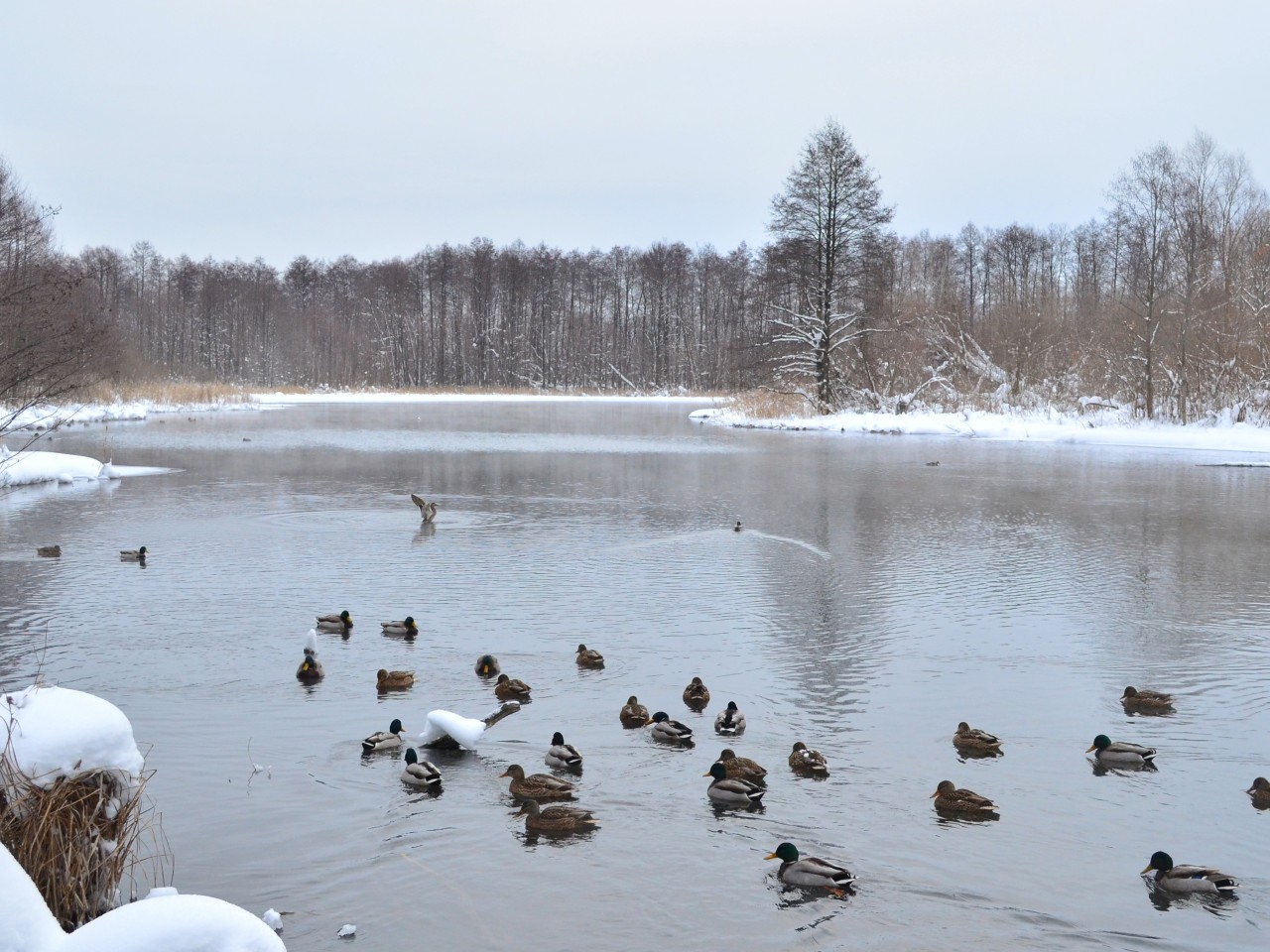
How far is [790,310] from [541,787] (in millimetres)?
40714

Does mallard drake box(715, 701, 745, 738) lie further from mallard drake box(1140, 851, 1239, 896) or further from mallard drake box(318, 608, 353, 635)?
mallard drake box(318, 608, 353, 635)

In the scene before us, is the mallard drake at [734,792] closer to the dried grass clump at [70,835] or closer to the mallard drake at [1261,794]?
the mallard drake at [1261,794]

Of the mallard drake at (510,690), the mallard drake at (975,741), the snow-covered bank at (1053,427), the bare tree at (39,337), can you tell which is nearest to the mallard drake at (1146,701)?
the mallard drake at (975,741)

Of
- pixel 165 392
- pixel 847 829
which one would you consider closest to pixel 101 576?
pixel 847 829

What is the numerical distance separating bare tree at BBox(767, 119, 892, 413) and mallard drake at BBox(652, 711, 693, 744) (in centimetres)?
3874

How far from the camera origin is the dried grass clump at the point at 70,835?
472 centimetres

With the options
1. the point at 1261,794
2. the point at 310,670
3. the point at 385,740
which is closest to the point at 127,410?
the point at 310,670

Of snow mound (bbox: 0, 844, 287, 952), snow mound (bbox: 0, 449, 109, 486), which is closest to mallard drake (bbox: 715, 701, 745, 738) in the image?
snow mound (bbox: 0, 844, 287, 952)

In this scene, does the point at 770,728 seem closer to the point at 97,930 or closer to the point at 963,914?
the point at 963,914

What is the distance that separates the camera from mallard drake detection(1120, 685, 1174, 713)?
9164mm

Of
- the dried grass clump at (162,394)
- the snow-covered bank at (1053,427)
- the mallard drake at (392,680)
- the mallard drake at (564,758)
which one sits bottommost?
the mallard drake at (564,758)

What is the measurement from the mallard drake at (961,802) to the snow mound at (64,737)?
4847 millimetres

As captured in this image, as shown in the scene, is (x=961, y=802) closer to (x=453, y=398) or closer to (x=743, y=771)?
(x=743, y=771)

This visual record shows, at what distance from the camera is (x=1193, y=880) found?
20.1ft
